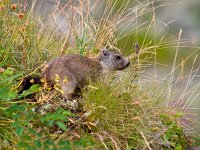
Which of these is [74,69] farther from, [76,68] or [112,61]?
[112,61]

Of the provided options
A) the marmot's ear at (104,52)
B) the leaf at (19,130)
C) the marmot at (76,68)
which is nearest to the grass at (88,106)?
the leaf at (19,130)

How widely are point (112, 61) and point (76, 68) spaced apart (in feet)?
2.28

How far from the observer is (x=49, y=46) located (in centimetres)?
763

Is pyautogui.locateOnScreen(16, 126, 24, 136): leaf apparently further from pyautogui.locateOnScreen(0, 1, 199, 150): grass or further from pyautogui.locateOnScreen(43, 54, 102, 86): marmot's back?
pyautogui.locateOnScreen(43, 54, 102, 86): marmot's back

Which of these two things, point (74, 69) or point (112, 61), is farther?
point (112, 61)

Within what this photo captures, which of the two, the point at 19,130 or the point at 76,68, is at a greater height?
the point at 19,130

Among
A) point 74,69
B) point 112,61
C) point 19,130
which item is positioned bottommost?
point 112,61

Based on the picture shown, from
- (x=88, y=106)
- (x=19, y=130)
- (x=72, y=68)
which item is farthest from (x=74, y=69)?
(x=19, y=130)

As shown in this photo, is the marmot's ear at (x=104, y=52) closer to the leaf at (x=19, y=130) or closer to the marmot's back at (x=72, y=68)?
the marmot's back at (x=72, y=68)

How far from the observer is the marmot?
21.2ft

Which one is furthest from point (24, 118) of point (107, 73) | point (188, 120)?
point (188, 120)

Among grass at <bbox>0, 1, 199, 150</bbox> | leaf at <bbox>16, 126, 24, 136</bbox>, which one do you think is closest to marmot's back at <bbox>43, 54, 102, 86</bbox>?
grass at <bbox>0, 1, 199, 150</bbox>

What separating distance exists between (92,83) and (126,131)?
0.68 meters

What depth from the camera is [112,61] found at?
7.30m
